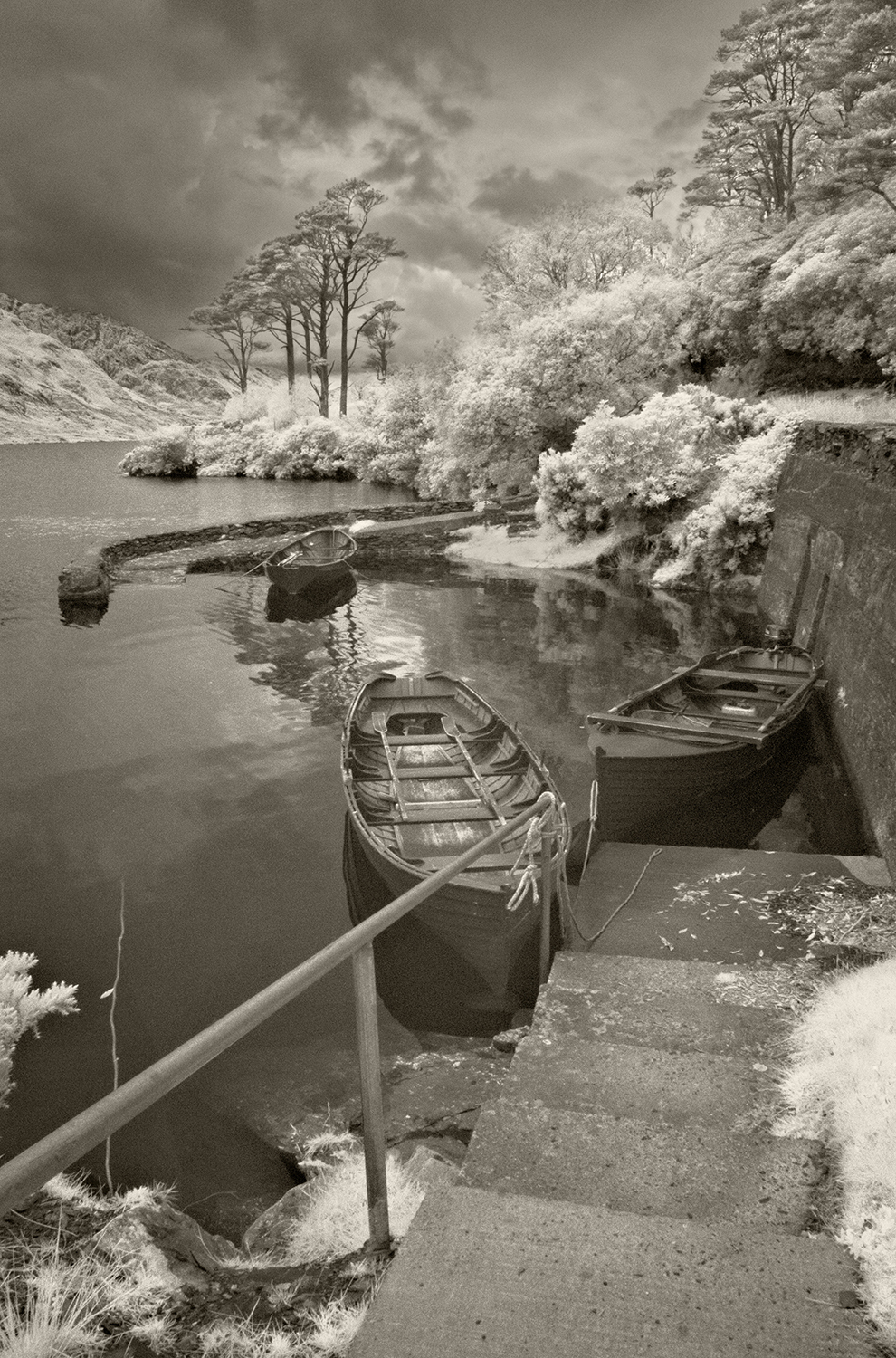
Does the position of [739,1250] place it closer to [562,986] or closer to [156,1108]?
[562,986]

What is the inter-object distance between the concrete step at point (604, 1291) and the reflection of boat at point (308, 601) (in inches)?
885

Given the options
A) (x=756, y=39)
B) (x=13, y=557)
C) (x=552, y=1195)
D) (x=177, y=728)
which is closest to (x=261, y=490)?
(x=13, y=557)

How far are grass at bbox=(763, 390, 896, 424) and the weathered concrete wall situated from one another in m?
→ 5.22

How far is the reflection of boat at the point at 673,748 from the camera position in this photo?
983 cm

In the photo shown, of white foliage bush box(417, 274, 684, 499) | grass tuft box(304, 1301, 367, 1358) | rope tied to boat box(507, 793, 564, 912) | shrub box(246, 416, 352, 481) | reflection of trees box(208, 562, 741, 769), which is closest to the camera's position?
grass tuft box(304, 1301, 367, 1358)

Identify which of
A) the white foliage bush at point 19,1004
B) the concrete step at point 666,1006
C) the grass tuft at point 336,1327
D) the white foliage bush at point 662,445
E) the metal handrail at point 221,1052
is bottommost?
the white foliage bush at point 19,1004

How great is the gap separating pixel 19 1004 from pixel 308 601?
19.4 meters

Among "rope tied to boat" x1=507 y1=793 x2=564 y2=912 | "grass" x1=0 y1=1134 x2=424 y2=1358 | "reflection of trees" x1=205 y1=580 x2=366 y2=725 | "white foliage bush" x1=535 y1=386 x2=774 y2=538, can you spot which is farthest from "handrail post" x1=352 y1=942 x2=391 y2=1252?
"white foliage bush" x1=535 y1=386 x2=774 y2=538

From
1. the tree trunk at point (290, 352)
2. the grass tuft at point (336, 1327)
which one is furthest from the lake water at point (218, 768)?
the tree trunk at point (290, 352)

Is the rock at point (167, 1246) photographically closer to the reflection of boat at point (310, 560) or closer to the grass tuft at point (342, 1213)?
the grass tuft at point (342, 1213)

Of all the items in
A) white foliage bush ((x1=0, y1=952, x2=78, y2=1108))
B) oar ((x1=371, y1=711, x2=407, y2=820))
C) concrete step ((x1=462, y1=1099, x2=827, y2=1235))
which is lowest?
white foliage bush ((x1=0, y1=952, x2=78, y2=1108))

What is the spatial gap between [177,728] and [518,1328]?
47.0ft

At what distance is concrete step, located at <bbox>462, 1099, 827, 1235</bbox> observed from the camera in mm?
3082

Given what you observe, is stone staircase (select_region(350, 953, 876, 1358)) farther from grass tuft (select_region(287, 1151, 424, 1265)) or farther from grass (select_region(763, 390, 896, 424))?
grass (select_region(763, 390, 896, 424))
